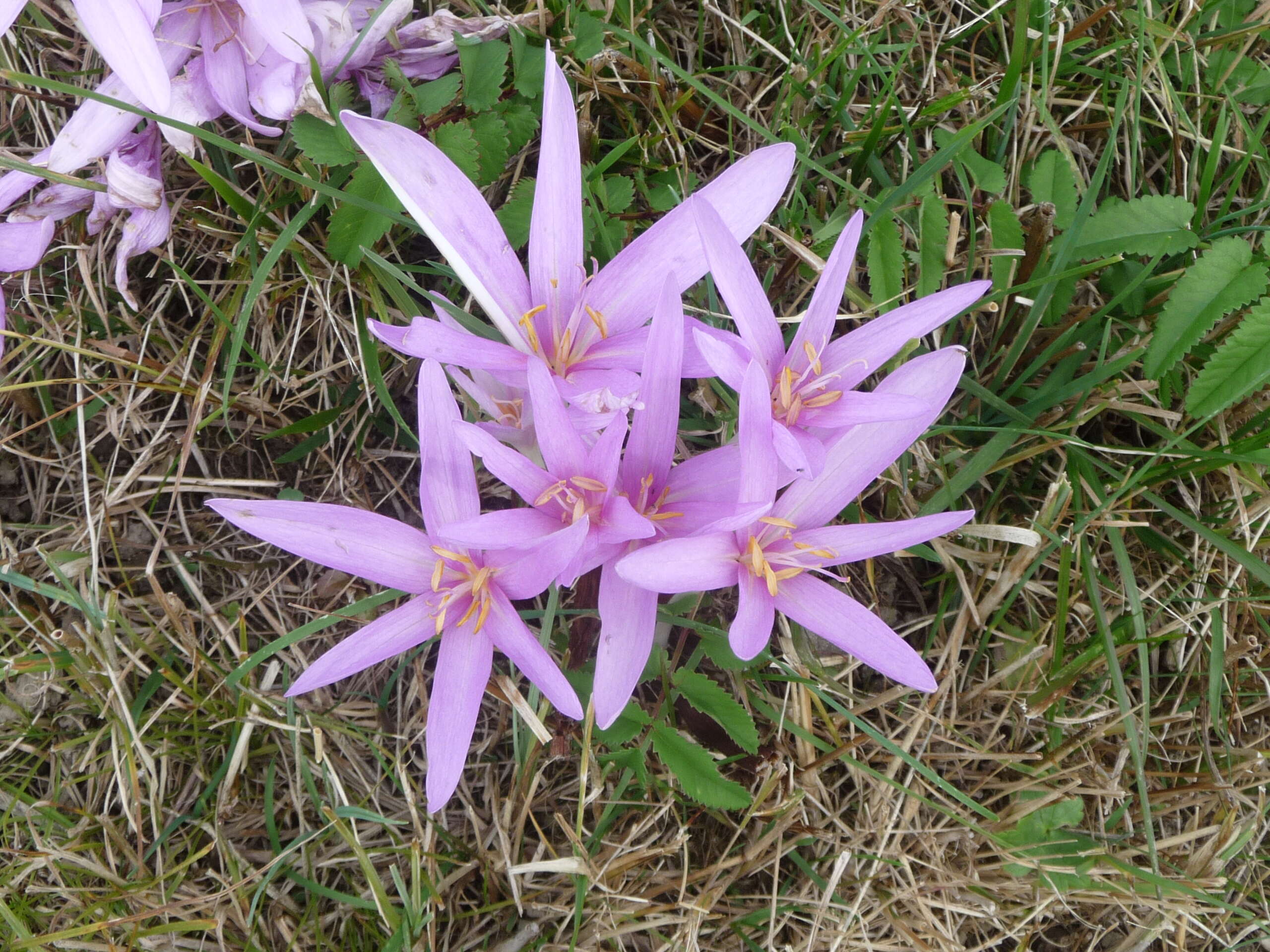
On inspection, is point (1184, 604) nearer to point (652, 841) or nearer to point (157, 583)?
point (652, 841)

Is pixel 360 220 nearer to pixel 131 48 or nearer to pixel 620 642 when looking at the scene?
pixel 131 48

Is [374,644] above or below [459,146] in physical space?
below

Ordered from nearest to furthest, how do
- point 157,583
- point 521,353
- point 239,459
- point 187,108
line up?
point 521,353, point 187,108, point 157,583, point 239,459

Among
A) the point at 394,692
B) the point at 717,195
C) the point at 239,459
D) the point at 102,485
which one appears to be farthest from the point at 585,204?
the point at 102,485

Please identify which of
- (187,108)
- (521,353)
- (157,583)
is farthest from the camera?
(157,583)

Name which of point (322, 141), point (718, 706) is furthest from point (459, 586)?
point (322, 141)

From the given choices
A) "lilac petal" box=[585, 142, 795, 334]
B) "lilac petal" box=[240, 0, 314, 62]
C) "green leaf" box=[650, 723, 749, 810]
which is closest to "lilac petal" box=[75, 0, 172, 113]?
"lilac petal" box=[240, 0, 314, 62]

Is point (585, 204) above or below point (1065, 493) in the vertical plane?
above
